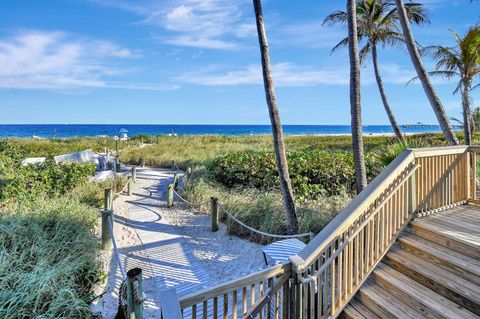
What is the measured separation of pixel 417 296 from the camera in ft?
10.8

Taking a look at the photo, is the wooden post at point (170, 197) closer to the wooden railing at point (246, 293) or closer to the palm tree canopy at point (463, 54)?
the wooden railing at point (246, 293)

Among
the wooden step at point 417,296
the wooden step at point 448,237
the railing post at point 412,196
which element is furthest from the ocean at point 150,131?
the wooden step at point 417,296

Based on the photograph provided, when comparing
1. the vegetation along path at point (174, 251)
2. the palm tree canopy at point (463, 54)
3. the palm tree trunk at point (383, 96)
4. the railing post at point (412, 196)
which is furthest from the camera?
the palm tree trunk at point (383, 96)

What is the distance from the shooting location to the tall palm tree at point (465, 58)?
8656 mm

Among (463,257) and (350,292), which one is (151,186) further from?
(463,257)

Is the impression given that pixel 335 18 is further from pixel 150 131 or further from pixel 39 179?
pixel 150 131

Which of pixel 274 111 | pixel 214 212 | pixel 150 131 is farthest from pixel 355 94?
pixel 150 131

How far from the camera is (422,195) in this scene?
4492 mm

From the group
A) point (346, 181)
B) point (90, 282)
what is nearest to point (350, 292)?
point (90, 282)

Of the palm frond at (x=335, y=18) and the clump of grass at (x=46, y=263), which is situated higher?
the palm frond at (x=335, y=18)

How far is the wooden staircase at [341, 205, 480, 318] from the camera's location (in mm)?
3139

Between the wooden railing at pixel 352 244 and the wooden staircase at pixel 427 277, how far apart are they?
15cm

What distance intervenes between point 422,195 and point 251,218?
Result: 4.04m

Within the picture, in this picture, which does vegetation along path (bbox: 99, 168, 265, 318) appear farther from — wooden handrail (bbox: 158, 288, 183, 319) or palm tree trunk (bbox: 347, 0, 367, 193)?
palm tree trunk (bbox: 347, 0, 367, 193)
